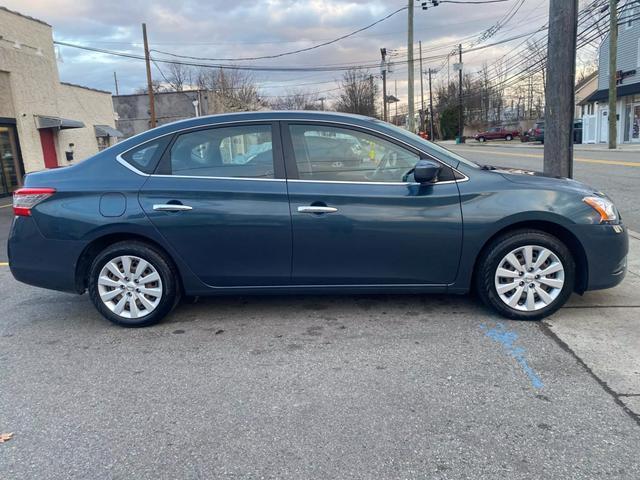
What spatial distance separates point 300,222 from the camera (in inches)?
155

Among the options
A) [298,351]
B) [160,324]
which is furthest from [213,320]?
[298,351]

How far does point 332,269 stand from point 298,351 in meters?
0.74

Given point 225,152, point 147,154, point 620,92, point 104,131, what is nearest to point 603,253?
point 225,152

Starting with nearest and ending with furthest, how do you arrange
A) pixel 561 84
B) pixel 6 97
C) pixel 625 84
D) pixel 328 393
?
pixel 328 393
pixel 561 84
pixel 6 97
pixel 625 84

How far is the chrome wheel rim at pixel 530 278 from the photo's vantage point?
3.96 m

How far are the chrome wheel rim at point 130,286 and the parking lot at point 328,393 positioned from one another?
20 centimetres

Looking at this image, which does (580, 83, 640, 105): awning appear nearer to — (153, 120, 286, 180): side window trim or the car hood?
the car hood

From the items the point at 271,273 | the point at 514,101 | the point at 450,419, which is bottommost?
the point at 450,419

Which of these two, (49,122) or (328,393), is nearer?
(328,393)

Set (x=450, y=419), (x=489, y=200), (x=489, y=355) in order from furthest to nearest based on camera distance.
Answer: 1. (x=489, y=200)
2. (x=489, y=355)
3. (x=450, y=419)

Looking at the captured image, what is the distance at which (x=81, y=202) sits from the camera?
4062mm

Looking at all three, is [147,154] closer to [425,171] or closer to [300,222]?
[300,222]

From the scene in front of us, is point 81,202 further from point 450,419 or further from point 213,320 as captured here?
point 450,419

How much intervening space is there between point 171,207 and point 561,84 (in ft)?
15.3
